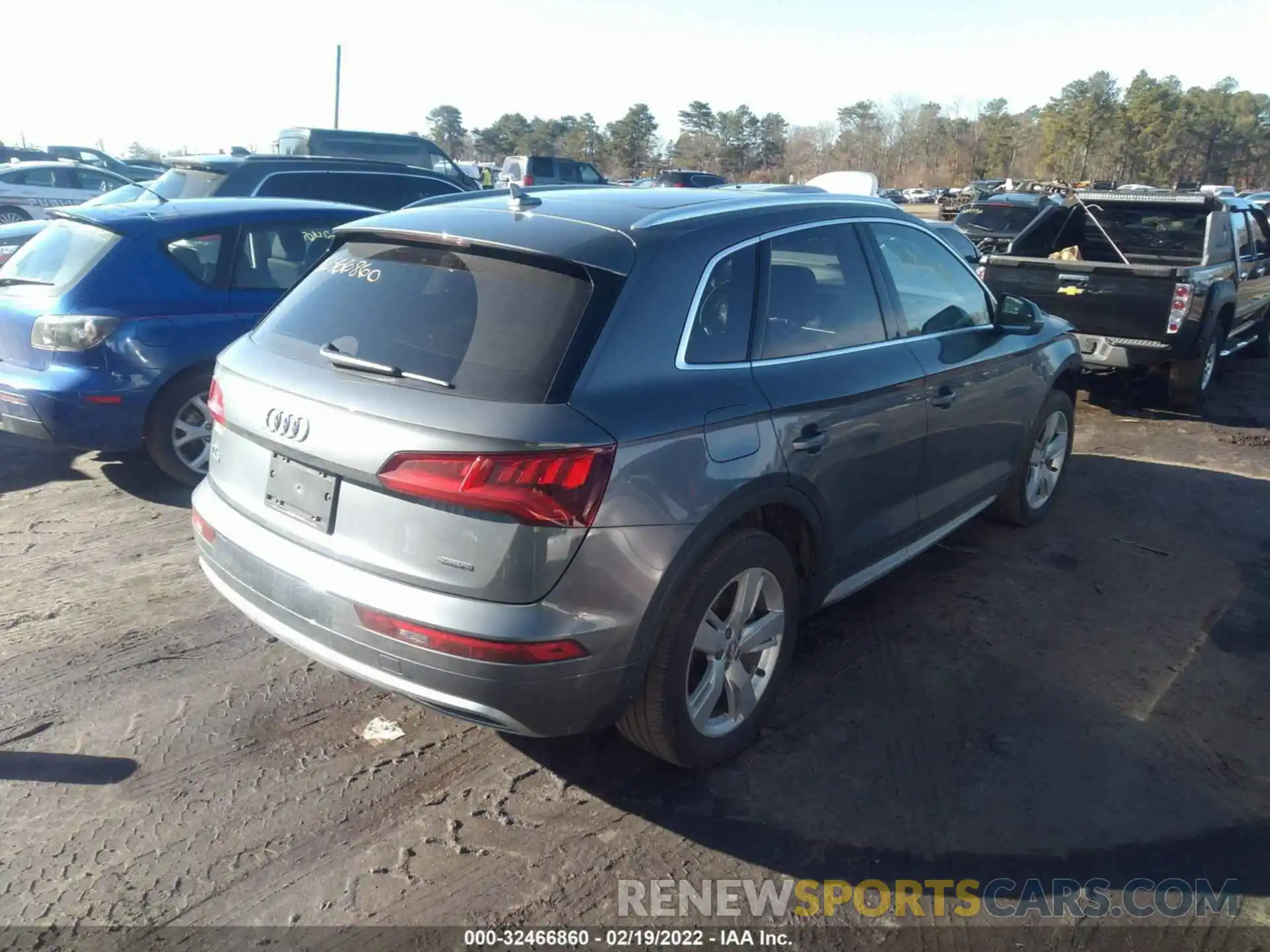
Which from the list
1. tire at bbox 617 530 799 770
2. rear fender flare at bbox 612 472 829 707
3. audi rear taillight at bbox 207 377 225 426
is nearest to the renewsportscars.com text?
tire at bbox 617 530 799 770

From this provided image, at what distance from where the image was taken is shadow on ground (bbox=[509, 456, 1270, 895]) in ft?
9.98

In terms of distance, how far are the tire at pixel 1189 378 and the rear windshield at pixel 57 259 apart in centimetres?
815

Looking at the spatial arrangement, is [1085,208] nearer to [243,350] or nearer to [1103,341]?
[1103,341]

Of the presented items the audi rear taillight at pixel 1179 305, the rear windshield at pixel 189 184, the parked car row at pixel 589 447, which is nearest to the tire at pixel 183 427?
the parked car row at pixel 589 447

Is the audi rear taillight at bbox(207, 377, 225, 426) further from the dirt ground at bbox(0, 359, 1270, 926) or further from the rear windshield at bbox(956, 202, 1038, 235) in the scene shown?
the rear windshield at bbox(956, 202, 1038, 235)

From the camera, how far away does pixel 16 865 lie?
280 centimetres

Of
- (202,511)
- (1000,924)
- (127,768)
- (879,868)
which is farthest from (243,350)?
(1000,924)

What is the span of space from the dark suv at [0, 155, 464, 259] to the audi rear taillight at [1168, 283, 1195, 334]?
6247 mm

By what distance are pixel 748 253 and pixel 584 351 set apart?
94 cm

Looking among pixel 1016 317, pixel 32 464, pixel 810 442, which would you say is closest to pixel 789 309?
pixel 810 442

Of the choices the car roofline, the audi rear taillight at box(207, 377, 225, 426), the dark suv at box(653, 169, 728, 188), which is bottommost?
the audi rear taillight at box(207, 377, 225, 426)

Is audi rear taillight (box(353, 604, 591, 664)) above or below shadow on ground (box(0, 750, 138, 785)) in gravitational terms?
above

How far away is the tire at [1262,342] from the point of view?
11.1m

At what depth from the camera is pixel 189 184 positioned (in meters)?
9.45
